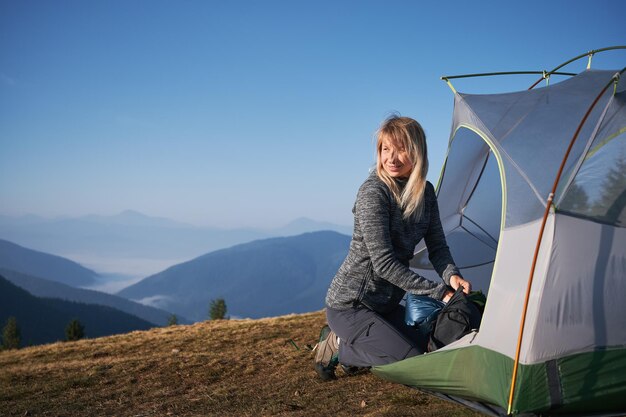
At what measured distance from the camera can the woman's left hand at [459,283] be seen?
17.8 feet

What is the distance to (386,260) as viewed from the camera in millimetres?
5410

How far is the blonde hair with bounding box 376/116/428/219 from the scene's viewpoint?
218 inches

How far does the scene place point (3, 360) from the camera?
35.0 feet

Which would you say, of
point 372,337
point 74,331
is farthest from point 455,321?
point 74,331

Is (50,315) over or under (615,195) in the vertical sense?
Result: under

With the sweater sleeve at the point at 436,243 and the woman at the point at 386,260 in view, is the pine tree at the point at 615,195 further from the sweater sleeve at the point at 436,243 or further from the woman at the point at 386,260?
the sweater sleeve at the point at 436,243

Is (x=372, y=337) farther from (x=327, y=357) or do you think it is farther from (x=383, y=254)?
(x=327, y=357)

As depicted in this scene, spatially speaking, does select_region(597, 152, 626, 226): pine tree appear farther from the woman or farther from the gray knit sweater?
the gray knit sweater

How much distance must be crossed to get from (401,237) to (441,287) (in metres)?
0.68

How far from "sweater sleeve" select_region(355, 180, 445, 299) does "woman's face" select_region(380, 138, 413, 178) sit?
0.23 meters

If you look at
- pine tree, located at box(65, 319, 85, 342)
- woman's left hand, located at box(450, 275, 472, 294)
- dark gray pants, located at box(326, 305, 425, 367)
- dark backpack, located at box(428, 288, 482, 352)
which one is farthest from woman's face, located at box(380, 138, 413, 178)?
pine tree, located at box(65, 319, 85, 342)

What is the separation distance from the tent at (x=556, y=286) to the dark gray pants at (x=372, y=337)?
8.1 inches

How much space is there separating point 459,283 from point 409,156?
1318mm

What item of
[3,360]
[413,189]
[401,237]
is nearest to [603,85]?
[413,189]
